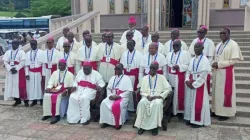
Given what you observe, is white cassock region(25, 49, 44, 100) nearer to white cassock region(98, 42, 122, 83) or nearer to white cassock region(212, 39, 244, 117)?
white cassock region(98, 42, 122, 83)

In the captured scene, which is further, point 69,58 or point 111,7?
point 111,7

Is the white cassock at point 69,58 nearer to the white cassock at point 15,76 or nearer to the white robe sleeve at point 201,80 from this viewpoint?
the white cassock at point 15,76

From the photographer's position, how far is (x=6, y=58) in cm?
809

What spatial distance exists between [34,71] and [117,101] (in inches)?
113

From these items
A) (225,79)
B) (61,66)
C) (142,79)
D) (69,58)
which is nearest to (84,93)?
(61,66)

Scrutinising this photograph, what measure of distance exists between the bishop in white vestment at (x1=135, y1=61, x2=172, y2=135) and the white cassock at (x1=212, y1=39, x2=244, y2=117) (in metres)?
1.19

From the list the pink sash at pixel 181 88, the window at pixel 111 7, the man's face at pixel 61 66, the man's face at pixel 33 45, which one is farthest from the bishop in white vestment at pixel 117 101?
the window at pixel 111 7

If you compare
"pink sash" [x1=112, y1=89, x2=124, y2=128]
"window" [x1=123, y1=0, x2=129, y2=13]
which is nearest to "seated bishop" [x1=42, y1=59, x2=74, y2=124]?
"pink sash" [x1=112, y1=89, x2=124, y2=128]

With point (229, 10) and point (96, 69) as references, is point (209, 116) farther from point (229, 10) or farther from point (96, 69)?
point (229, 10)

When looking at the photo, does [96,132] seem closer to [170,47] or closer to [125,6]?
[170,47]

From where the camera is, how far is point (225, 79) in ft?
21.5

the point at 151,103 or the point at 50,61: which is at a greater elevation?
the point at 50,61

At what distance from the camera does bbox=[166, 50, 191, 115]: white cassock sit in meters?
6.64

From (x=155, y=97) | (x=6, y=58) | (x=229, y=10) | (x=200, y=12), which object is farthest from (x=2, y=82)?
(x=229, y=10)
